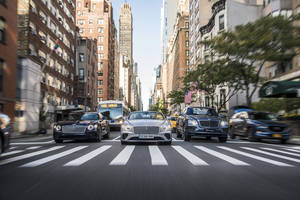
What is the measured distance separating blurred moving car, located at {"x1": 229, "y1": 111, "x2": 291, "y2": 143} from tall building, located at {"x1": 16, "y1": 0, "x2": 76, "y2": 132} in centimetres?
1628

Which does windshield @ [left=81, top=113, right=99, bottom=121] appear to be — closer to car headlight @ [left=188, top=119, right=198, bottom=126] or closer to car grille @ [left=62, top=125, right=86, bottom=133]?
car grille @ [left=62, top=125, right=86, bottom=133]

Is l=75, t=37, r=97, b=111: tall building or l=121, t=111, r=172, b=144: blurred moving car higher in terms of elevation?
l=75, t=37, r=97, b=111: tall building

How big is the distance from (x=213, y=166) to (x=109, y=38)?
85561 millimetres

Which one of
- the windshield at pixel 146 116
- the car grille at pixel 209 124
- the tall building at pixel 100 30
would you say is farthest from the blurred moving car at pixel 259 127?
the tall building at pixel 100 30

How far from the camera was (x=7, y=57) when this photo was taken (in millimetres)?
21172

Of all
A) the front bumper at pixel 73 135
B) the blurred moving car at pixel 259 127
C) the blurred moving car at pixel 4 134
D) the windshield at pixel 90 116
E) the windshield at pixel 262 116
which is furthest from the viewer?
the windshield at pixel 262 116

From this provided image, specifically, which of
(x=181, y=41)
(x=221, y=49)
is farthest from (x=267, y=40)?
(x=181, y=41)

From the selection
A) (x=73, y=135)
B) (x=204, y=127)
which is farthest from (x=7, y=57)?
(x=204, y=127)

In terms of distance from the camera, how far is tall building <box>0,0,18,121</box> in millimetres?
20562

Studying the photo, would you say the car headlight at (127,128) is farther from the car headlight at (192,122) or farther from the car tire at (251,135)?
the car tire at (251,135)

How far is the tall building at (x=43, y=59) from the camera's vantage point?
24.6 meters

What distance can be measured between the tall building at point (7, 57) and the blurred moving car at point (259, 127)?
16.4 m

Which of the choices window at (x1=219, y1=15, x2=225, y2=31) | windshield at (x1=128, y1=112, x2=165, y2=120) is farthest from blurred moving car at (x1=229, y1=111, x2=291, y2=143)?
window at (x1=219, y1=15, x2=225, y2=31)

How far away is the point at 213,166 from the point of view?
596 centimetres
